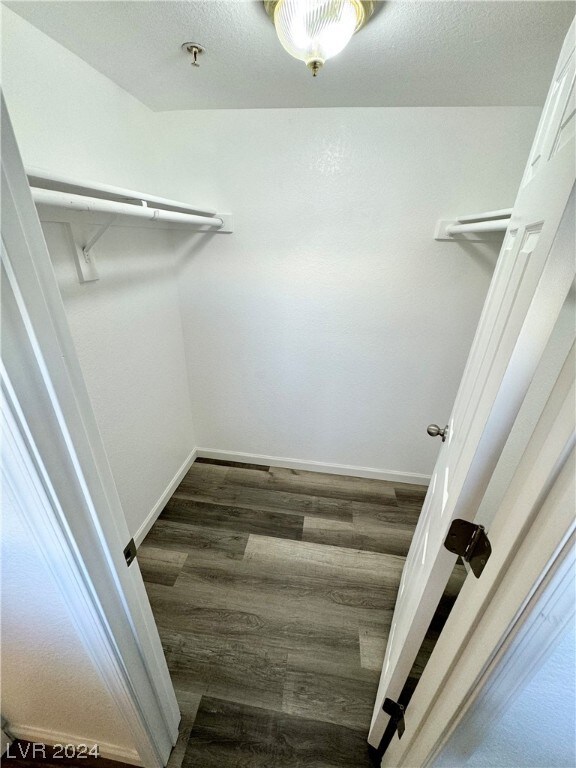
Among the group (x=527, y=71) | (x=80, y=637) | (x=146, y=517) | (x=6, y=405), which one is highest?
(x=527, y=71)

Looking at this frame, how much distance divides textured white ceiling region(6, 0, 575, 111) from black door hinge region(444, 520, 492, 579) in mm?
1274

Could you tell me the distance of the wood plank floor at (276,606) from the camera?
103 centimetres

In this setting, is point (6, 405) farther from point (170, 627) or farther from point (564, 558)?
point (170, 627)

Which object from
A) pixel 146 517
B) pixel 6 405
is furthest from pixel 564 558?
pixel 146 517

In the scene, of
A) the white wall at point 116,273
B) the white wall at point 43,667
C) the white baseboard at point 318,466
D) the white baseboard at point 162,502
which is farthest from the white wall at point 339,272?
the white wall at point 43,667

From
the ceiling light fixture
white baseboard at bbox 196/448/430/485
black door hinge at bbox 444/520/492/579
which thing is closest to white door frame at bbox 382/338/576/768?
black door hinge at bbox 444/520/492/579

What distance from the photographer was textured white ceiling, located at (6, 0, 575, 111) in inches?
30.8

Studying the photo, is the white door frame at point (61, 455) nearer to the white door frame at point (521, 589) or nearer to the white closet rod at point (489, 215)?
the white door frame at point (521, 589)

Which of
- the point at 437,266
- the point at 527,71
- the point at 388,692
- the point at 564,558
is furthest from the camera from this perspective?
the point at 437,266

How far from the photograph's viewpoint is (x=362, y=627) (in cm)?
132

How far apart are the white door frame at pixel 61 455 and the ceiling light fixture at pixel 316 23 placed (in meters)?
0.79

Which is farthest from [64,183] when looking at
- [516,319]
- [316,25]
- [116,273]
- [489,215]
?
[489,215]

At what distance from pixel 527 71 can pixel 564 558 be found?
1.52m

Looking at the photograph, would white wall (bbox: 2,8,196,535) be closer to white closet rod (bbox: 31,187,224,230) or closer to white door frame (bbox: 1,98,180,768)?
white closet rod (bbox: 31,187,224,230)
